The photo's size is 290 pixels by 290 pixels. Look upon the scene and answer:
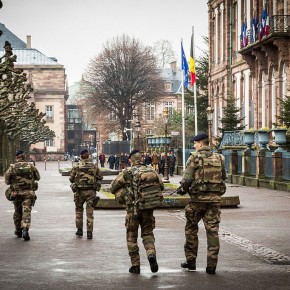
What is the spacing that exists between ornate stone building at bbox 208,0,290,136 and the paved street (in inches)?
→ 933

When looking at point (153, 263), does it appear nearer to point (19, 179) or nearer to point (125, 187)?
point (125, 187)

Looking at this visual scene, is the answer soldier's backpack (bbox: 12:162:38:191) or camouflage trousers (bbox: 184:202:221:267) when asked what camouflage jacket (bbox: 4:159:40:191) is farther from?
camouflage trousers (bbox: 184:202:221:267)

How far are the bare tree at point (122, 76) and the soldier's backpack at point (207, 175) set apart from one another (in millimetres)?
93944

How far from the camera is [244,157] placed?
141 feet

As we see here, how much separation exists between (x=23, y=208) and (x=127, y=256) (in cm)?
391

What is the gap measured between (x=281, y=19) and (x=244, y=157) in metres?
9.65

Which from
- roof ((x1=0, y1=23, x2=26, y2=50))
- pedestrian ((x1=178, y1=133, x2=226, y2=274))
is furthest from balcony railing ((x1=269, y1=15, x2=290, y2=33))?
roof ((x1=0, y1=23, x2=26, y2=50))

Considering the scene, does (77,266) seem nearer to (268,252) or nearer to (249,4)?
(268,252)

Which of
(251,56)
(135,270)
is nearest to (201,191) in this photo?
(135,270)

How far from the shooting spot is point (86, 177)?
18391mm

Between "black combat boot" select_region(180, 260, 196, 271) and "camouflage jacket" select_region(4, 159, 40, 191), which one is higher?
→ "camouflage jacket" select_region(4, 159, 40, 191)

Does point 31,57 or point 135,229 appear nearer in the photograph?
point 135,229

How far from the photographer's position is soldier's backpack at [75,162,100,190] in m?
18.4

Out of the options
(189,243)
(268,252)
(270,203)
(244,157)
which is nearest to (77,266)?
(189,243)
